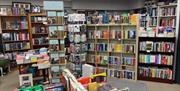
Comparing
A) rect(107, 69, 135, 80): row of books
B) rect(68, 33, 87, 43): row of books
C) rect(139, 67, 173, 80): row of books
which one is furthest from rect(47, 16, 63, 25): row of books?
rect(139, 67, 173, 80): row of books

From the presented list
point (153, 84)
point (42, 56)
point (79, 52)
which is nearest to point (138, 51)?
point (153, 84)

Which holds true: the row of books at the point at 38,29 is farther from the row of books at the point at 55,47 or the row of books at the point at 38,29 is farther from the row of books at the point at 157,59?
the row of books at the point at 157,59

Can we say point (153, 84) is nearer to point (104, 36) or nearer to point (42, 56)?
point (104, 36)

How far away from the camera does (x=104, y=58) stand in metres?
5.42

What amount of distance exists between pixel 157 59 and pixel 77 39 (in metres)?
2.30

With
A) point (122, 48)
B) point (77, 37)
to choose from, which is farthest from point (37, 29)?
point (122, 48)

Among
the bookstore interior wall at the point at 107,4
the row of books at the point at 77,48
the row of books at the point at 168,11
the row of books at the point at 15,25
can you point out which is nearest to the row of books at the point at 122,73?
the row of books at the point at 77,48

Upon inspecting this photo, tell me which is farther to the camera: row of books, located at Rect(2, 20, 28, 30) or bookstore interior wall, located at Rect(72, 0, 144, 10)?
bookstore interior wall, located at Rect(72, 0, 144, 10)

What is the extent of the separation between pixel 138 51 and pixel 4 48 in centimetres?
453

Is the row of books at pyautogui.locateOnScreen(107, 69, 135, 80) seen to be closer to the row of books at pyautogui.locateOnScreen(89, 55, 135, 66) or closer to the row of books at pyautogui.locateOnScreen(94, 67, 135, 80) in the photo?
the row of books at pyautogui.locateOnScreen(94, 67, 135, 80)

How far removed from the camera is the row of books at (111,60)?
5.11 meters

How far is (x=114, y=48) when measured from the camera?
17.2 ft

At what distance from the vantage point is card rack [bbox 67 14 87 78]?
16.5ft

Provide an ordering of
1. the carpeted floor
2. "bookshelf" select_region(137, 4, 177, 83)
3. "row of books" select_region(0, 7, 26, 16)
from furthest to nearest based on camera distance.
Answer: "row of books" select_region(0, 7, 26, 16) < "bookshelf" select_region(137, 4, 177, 83) < the carpeted floor
